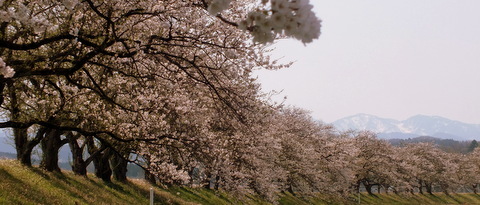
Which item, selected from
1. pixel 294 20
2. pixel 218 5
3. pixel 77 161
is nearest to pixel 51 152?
pixel 77 161

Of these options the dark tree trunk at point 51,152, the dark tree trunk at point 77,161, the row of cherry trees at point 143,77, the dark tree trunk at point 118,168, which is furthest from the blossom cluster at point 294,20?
the dark tree trunk at point 118,168

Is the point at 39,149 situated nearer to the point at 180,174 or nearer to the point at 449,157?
the point at 180,174

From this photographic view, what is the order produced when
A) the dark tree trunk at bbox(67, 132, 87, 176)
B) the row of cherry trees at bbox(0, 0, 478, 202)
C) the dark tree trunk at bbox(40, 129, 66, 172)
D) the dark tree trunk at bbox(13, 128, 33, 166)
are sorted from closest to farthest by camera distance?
the row of cherry trees at bbox(0, 0, 478, 202) → the dark tree trunk at bbox(13, 128, 33, 166) → the dark tree trunk at bbox(40, 129, 66, 172) → the dark tree trunk at bbox(67, 132, 87, 176)

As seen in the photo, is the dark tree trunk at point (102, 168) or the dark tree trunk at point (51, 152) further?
the dark tree trunk at point (102, 168)

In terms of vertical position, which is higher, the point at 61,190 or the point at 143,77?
the point at 143,77

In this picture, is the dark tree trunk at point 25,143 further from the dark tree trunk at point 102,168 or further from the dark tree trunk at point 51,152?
the dark tree trunk at point 102,168

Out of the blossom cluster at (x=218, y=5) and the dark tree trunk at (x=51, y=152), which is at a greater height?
the blossom cluster at (x=218, y=5)

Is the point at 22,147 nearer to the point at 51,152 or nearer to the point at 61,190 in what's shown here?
the point at 51,152

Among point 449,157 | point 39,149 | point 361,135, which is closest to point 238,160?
point 39,149

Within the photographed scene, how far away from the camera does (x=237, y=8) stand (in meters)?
12.2

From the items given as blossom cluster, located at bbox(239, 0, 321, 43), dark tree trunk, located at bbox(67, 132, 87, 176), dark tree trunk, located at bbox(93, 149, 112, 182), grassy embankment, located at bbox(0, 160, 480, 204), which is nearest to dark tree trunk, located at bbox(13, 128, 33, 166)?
grassy embankment, located at bbox(0, 160, 480, 204)

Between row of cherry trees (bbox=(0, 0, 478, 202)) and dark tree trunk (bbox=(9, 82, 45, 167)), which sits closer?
row of cherry trees (bbox=(0, 0, 478, 202))

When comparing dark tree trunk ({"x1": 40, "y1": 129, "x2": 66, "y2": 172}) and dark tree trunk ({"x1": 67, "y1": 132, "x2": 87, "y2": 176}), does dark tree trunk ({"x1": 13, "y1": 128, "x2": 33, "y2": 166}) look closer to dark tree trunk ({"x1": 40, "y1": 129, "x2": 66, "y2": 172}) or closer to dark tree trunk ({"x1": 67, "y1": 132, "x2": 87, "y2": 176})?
dark tree trunk ({"x1": 40, "y1": 129, "x2": 66, "y2": 172})

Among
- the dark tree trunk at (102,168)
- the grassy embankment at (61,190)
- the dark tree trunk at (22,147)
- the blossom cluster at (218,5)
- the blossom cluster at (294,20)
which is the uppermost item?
the blossom cluster at (218,5)
